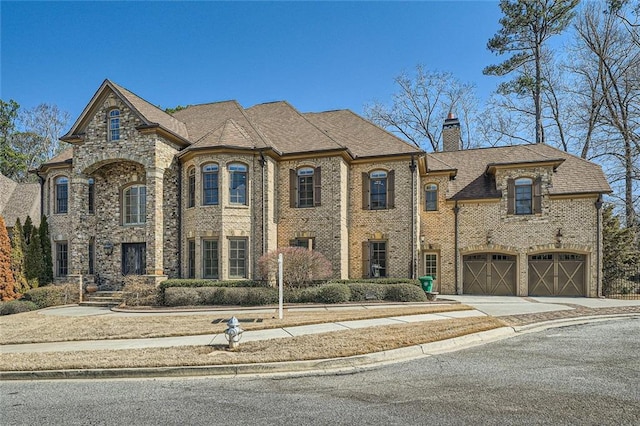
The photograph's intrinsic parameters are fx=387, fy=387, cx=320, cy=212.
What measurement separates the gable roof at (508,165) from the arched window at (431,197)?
73 cm

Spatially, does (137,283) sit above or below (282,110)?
below

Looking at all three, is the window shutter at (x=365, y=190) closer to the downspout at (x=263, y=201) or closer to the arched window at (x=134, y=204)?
the downspout at (x=263, y=201)

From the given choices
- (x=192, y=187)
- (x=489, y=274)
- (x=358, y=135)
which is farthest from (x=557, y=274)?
(x=192, y=187)

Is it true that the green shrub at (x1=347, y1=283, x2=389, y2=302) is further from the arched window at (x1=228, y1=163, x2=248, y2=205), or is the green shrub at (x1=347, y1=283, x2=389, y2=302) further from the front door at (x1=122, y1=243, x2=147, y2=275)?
the front door at (x1=122, y1=243, x2=147, y2=275)

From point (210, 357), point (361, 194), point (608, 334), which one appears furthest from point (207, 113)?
point (608, 334)

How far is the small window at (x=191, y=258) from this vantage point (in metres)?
17.6

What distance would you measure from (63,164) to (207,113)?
825 cm

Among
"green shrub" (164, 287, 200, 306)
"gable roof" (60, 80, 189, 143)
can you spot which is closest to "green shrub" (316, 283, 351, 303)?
"green shrub" (164, 287, 200, 306)

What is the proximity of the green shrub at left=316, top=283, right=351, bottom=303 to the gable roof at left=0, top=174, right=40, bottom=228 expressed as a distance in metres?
20.1

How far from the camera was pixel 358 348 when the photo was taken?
780 centimetres

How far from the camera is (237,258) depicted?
1698cm

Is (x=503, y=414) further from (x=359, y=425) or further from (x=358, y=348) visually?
(x=358, y=348)

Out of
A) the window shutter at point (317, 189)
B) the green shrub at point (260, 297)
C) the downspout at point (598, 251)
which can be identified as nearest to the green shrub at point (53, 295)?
the green shrub at point (260, 297)

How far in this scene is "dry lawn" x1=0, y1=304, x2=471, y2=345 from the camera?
32.8 feet
